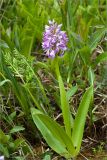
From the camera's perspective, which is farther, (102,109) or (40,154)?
(102,109)

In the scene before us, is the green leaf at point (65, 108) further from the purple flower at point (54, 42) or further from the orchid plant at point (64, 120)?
the purple flower at point (54, 42)

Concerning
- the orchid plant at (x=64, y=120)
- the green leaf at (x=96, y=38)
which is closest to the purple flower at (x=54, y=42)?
the orchid plant at (x=64, y=120)

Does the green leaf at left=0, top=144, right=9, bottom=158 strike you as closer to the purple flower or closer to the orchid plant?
the orchid plant

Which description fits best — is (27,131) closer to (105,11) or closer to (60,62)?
(60,62)

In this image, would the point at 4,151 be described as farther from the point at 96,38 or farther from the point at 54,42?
the point at 96,38

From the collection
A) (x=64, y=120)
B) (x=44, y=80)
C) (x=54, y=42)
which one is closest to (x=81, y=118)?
(x=64, y=120)

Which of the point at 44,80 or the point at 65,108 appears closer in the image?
the point at 65,108

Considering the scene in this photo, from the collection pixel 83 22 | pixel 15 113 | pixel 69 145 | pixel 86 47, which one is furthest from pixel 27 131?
pixel 83 22
